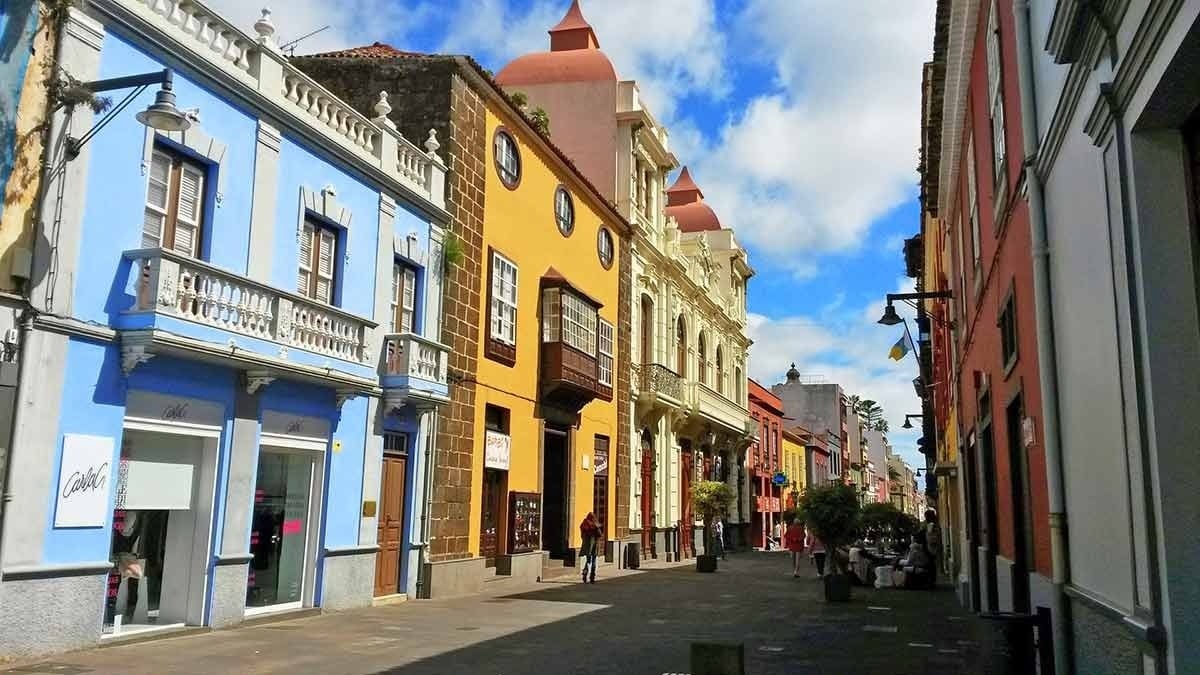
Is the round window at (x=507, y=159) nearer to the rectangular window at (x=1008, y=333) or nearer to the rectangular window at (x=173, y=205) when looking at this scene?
the rectangular window at (x=173, y=205)

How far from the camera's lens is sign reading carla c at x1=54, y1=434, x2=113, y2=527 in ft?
33.2

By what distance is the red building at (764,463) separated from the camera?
162ft

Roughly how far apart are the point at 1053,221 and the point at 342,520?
11.4 meters

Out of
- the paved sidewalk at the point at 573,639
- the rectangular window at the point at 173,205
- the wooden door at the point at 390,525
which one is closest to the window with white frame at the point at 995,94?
the paved sidewalk at the point at 573,639

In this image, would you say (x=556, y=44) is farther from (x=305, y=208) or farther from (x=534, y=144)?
(x=305, y=208)

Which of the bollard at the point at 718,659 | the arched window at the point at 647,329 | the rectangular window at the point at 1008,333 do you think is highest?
the arched window at the point at 647,329

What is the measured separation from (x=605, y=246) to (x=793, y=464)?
1425 inches

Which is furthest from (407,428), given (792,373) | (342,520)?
(792,373)

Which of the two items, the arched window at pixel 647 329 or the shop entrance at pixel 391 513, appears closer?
the shop entrance at pixel 391 513

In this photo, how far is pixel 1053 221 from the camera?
25.3ft

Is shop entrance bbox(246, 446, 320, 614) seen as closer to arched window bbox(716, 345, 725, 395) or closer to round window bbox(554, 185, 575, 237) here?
round window bbox(554, 185, 575, 237)

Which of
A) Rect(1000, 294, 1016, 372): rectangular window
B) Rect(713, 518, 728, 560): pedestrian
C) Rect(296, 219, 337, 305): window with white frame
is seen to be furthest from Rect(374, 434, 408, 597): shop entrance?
Rect(713, 518, 728, 560): pedestrian

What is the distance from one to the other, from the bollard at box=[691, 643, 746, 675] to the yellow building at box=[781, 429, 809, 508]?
49672 millimetres

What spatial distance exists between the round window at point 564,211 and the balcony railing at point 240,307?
31.9ft
